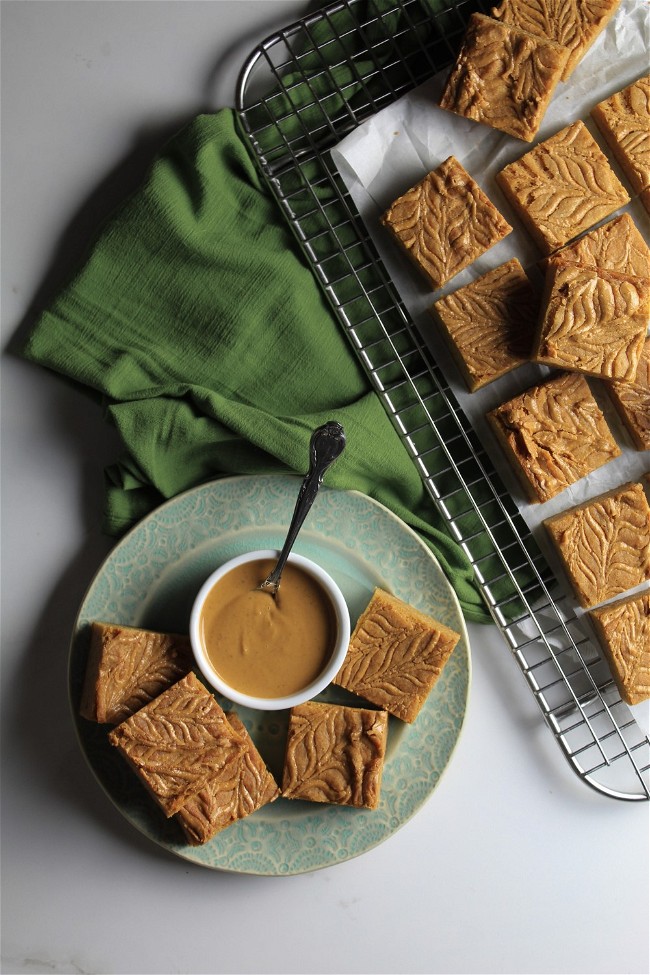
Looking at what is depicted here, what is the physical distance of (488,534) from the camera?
9.30 feet

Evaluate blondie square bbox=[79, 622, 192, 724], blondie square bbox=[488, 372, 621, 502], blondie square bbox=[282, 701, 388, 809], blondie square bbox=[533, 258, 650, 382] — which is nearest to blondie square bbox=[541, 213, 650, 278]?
blondie square bbox=[533, 258, 650, 382]

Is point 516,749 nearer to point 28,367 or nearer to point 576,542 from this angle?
point 576,542

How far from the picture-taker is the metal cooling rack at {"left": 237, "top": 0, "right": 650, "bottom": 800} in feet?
9.11

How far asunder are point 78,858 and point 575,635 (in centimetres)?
188

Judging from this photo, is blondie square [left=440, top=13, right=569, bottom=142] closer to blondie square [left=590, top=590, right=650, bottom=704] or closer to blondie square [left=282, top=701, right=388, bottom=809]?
blondie square [left=590, top=590, right=650, bottom=704]

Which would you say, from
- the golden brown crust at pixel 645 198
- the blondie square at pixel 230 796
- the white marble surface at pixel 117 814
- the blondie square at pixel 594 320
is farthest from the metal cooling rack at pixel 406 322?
the blondie square at pixel 230 796

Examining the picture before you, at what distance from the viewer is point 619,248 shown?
274 cm

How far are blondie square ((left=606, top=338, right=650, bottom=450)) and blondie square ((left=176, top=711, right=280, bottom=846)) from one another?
1657mm

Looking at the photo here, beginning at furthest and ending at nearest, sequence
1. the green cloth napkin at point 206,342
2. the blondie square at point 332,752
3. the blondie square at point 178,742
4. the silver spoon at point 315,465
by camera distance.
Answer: the green cloth napkin at point 206,342 → the blondie square at point 332,752 → the blondie square at point 178,742 → the silver spoon at point 315,465

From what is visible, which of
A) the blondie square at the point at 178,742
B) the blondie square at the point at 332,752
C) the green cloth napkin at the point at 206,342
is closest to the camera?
the blondie square at the point at 178,742

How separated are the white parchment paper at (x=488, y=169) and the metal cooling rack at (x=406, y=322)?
5 centimetres

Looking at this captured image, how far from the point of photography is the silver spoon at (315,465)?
7.60ft

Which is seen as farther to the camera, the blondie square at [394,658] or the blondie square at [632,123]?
the blondie square at [632,123]

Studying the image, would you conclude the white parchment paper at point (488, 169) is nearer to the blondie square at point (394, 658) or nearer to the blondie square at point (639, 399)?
the blondie square at point (639, 399)
